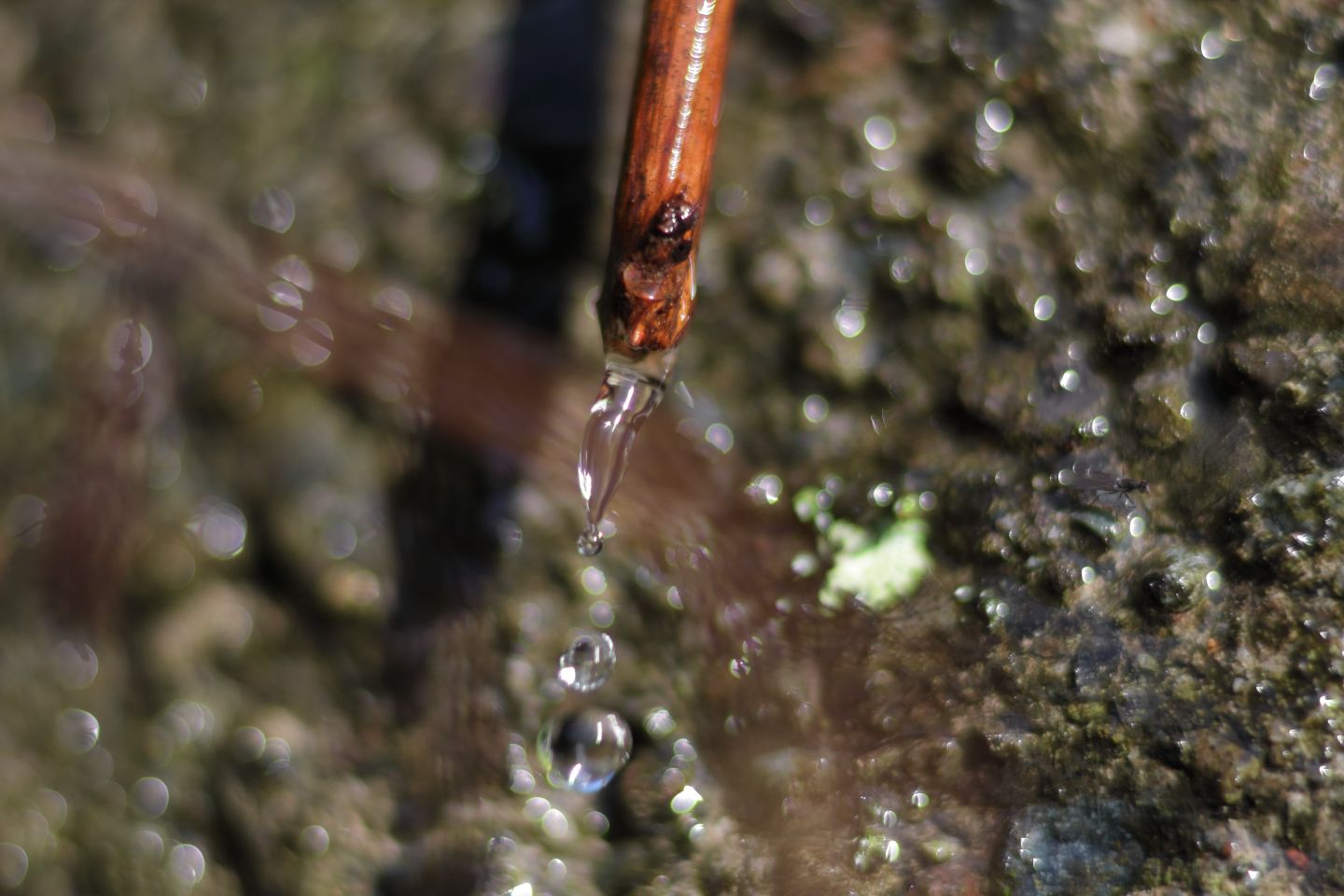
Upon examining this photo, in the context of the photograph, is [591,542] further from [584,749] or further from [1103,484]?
[1103,484]

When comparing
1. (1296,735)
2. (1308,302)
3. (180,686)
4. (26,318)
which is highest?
(1308,302)

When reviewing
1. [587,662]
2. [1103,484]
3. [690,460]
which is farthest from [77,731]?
[1103,484]

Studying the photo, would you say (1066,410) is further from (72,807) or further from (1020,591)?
(72,807)

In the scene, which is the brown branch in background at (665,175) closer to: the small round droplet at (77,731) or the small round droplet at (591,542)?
the small round droplet at (591,542)

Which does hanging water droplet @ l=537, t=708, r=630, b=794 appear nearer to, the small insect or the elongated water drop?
the elongated water drop

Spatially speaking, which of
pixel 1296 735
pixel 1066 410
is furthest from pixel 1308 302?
pixel 1296 735

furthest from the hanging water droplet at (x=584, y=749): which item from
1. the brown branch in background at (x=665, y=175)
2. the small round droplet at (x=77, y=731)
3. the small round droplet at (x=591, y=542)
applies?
the small round droplet at (x=77, y=731)
